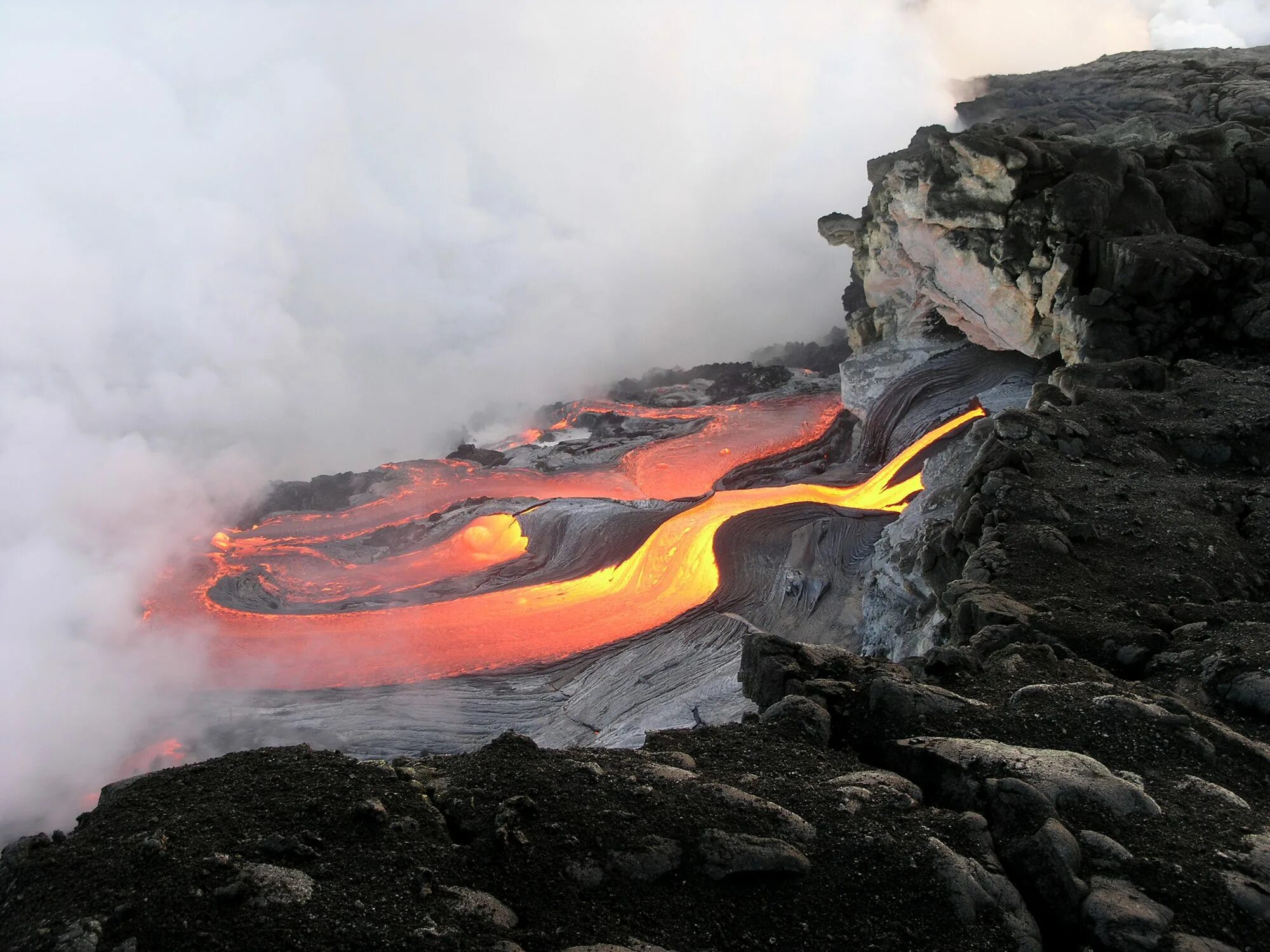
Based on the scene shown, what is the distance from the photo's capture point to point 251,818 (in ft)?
18.0

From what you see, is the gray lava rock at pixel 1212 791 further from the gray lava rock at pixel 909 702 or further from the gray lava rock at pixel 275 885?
the gray lava rock at pixel 275 885

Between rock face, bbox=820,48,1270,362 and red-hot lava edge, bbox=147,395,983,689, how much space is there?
4.74 meters

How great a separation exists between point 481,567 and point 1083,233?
65.0 ft

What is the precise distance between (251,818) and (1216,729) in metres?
7.76

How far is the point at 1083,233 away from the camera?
19.9m

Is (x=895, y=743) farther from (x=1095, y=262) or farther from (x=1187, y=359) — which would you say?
(x=1095, y=262)

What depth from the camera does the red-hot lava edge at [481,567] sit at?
21062mm

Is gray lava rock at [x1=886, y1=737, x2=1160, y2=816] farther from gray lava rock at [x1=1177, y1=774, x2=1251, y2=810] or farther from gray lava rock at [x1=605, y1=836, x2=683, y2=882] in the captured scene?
gray lava rock at [x1=605, y1=836, x2=683, y2=882]

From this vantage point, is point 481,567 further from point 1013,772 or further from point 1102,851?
point 1102,851

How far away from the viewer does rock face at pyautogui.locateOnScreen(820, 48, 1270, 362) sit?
1852 centimetres

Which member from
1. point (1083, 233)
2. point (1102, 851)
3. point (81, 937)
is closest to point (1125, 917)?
point (1102, 851)

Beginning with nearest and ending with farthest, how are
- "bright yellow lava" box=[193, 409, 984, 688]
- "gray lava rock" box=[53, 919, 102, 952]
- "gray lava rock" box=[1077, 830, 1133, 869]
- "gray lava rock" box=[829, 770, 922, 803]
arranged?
"gray lava rock" box=[53, 919, 102, 952] → "gray lava rock" box=[1077, 830, 1133, 869] → "gray lava rock" box=[829, 770, 922, 803] → "bright yellow lava" box=[193, 409, 984, 688]

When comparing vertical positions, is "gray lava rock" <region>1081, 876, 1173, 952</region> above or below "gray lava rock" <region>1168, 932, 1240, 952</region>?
above

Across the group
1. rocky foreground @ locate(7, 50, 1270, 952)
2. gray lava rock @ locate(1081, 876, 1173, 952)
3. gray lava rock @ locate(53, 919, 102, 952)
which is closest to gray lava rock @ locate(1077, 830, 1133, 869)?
rocky foreground @ locate(7, 50, 1270, 952)
